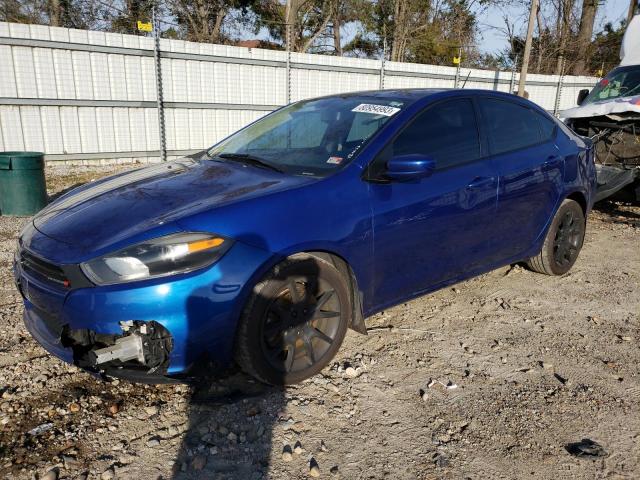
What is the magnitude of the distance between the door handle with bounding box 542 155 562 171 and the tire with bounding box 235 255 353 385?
2123 mm

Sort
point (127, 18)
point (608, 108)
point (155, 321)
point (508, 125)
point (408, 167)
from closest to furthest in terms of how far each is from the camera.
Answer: point (155, 321) < point (408, 167) < point (508, 125) < point (608, 108) < point (127, 18)

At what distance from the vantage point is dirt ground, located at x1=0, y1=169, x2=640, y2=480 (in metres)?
2.26

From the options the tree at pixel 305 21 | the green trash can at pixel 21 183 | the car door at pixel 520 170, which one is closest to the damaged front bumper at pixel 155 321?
the car door at pixel 520 170

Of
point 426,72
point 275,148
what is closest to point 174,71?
point 426,72

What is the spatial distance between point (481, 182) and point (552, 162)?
0.99 meters

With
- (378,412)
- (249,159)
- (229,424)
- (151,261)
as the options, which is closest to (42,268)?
(151,261)

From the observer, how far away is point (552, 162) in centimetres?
409

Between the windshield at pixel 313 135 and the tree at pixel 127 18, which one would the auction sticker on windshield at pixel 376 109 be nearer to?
the windshield at pixel 313 135

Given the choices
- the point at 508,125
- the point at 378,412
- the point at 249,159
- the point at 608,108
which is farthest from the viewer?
the point at 608,108

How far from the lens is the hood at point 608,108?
6730 mm

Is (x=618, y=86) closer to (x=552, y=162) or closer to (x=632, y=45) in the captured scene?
(x=632, y=45)

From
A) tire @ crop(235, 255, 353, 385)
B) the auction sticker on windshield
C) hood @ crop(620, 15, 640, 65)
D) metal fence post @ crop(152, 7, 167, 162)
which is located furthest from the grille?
hood @ crop(620, 15, 640, 65)

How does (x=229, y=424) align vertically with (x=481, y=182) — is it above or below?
below

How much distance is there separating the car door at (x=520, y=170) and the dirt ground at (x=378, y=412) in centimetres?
68
